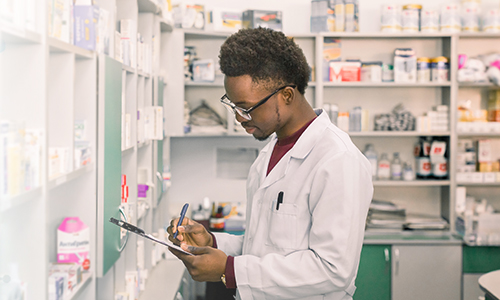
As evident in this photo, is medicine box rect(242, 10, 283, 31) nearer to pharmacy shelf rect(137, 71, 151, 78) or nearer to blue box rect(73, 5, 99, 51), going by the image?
pharmacy shelf rect(137, 71, 151, 78)

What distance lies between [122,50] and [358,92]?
264cm

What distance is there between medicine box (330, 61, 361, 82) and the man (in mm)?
2544

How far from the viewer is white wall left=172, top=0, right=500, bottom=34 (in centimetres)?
427

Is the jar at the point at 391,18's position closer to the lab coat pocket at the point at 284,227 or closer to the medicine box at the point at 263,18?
the medicine box at the point at 263,18

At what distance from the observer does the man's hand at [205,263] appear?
1.38 m

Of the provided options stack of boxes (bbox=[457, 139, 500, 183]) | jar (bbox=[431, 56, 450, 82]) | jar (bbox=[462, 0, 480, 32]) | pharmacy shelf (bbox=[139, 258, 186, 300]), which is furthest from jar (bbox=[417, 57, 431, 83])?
pharmacy shelf (bbox=[139, 258, 186, 300])

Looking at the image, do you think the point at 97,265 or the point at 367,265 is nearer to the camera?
the point at 97,265

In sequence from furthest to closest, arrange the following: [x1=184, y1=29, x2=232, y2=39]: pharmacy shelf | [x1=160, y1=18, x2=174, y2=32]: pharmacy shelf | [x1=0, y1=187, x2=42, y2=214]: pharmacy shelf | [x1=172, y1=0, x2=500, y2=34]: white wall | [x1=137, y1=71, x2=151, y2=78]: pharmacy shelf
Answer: [x1=172, y1=0, x2=500, y2=34]: white wall, [x1=184, y1=29, x2=232, y2=39]: pharmacy shelf, [x1=160, y1=18, x2=174, y2=32]: pharmacy shelf, [x1=137, y1=71, x2=151, y2=78]: pharmacy shelf, [x1=0, y1=187, x2=42, y2=214]: pharmacy shelf

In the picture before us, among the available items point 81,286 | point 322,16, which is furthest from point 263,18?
point 81,286

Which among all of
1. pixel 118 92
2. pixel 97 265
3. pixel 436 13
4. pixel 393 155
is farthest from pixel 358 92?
pixel 97 265

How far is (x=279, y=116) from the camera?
59.4 inches

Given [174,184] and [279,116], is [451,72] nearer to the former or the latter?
[174,184]

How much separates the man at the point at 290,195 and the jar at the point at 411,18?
283 centimetres

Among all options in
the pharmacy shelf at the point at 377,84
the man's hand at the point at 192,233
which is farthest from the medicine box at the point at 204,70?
the man's hand at the point at 192,233
